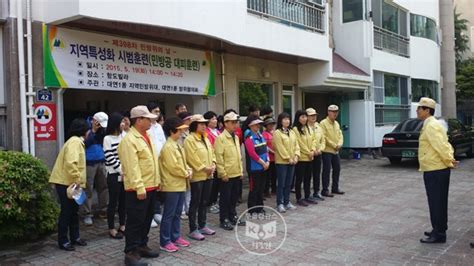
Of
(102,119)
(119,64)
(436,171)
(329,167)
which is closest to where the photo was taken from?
(436,171)

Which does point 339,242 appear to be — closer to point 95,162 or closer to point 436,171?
point 436,171

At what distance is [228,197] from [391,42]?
40.2 ft

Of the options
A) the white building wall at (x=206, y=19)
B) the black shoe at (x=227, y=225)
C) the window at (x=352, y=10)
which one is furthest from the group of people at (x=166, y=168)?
the window at (x=352, y=10)

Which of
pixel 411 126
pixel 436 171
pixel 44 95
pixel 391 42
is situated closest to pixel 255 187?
pixel 436 171

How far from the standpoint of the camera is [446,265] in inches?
180

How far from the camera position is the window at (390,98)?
49.2 feet

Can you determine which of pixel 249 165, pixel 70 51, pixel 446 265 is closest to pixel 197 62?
pixel 70 51

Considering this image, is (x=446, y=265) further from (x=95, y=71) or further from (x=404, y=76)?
(x=404, y=76)

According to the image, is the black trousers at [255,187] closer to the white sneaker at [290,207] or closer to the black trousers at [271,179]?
the white sneaker at [290,207]

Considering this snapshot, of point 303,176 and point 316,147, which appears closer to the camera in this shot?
point 303,176

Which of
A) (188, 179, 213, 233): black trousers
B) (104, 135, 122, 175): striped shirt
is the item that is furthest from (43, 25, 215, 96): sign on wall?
(188, 179, 213, 233): black trousers

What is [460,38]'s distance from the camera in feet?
95.1

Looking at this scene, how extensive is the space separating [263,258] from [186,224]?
184 cm

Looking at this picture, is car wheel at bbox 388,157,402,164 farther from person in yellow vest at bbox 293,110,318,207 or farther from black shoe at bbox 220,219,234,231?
black shoe at bbox 220,219,234,231
